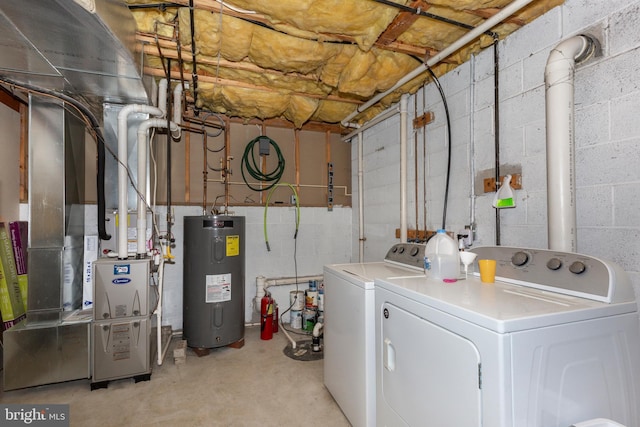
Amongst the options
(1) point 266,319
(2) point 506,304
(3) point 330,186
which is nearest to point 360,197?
(3) point 330,186

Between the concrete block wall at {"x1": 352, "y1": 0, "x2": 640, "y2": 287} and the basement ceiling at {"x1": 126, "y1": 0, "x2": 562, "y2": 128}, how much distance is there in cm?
17

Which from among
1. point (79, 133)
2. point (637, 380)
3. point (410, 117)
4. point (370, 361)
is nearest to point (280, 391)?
point (370, 361)

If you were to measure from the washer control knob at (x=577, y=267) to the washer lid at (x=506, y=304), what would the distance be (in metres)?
0.10

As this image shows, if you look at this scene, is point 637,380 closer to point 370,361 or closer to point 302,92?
point 370,361

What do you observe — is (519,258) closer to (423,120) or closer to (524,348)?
(524,348)

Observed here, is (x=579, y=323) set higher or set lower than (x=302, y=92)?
lower

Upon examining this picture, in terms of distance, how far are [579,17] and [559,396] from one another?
1741 millimetres

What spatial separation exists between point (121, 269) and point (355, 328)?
1.80 meters

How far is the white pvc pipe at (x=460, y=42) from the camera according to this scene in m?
1.55

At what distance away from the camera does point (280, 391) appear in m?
2.16

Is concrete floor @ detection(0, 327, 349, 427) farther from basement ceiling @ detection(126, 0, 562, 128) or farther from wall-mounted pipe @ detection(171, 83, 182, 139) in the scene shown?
basement ceiling @ detection(126, 0, 562, 128)

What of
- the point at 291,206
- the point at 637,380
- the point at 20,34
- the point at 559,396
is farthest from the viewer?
the point at 291,206

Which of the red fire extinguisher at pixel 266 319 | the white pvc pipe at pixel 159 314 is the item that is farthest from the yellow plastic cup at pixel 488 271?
the white pvc pipe at pixel 159 314

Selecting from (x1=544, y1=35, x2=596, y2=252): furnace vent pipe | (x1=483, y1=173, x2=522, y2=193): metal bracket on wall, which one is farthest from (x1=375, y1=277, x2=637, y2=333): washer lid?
(x1=483, y1=173, x2=522, y2=193): metal bracket on wall
